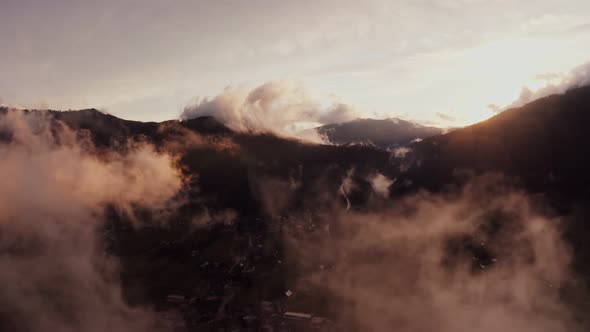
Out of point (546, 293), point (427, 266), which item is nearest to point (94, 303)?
point (427, 266)

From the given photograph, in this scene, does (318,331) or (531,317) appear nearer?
(531,317)

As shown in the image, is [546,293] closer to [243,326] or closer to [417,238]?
[417,238]

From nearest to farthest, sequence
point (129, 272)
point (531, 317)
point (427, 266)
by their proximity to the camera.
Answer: point (531, 317), point (427, 266), point (129, 272)

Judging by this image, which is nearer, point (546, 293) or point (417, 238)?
point (546, 293)

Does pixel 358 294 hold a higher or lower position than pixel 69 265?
lower

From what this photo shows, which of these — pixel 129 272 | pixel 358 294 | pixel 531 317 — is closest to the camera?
pixel 531 317

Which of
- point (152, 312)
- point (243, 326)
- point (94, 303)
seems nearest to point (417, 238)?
point (243, 326)

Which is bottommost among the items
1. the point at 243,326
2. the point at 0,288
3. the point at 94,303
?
the point at 243,326

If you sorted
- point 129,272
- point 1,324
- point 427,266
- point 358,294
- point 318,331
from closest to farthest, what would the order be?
point 1,324
point 318,331
point 358,294
point 427,266
point 129,272

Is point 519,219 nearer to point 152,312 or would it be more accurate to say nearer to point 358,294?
point 358,294
